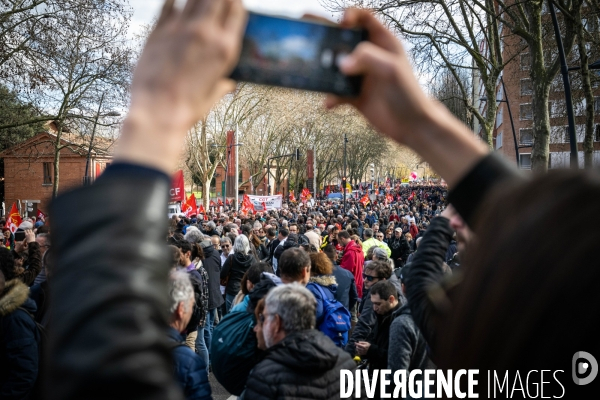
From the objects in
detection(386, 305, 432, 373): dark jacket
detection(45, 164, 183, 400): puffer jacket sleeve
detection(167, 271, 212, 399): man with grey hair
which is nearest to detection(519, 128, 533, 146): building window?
detection(386, 305, 432, 373): dark jacket

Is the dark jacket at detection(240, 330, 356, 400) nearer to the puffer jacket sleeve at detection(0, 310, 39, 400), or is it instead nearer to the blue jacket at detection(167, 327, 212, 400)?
the blue jacket at detection(167, 327, 212, 400)

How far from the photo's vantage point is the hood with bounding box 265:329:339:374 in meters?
3.13

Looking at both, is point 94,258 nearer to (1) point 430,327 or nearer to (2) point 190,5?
(2) point 190,5

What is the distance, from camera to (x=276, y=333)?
341cm

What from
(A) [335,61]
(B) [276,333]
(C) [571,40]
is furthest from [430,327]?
(C) [571,40]

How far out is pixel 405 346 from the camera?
4320 mm

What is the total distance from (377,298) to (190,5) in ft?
14.6

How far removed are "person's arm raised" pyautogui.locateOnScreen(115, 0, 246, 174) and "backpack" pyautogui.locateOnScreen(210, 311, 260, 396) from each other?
321 centimetres

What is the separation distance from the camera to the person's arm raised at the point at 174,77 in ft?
2.71

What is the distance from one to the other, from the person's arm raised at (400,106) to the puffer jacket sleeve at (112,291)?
1.55ft

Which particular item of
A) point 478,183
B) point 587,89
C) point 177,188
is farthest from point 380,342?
point 177,188

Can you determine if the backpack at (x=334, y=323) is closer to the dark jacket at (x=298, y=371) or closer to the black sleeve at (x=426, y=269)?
the dark jacket at (x=298, y=371)

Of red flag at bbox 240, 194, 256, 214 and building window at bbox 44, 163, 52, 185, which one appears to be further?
building window at bbox 44, 163, 52, 185

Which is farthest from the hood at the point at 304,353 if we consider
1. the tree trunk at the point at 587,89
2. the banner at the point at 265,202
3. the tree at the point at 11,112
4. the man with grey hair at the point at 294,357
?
the banner at the point at 265,202
